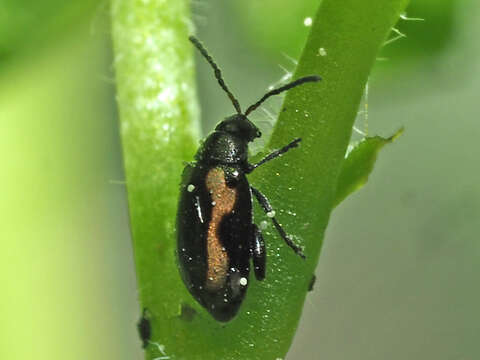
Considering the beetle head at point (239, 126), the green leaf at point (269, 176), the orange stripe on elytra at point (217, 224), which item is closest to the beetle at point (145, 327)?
the green leaf at point (269, 176)

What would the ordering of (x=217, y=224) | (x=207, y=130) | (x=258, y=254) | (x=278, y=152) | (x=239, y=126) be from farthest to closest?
1. (x=207, y=130)
2. (x=239, y=126)
3. (x=217, y=224)
4. (x=258, y=254)
5. (x=278, y=152)

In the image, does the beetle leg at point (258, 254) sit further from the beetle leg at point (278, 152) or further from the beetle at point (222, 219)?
the beetle leg at point (278, 152)

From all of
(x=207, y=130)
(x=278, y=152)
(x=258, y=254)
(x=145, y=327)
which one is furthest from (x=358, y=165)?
(x=207, y=130)

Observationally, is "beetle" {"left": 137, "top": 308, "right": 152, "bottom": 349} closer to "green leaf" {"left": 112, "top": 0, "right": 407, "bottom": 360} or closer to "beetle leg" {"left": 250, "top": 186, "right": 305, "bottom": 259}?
"green leaf" {"left": 112, "top": 0, "right": 407, "bottom": 360}

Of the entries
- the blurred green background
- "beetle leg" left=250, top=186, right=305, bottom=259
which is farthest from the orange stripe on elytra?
the blurred green background

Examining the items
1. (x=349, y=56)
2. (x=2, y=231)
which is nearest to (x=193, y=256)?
(x=349, y=56)

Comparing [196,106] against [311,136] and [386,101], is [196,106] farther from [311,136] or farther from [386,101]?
[386,101]

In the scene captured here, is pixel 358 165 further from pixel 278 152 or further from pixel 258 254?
pixel 258 254
